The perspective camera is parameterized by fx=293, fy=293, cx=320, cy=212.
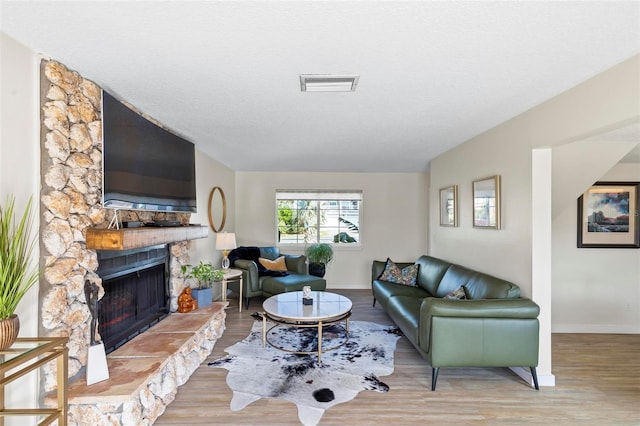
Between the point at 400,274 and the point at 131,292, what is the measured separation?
3465mm

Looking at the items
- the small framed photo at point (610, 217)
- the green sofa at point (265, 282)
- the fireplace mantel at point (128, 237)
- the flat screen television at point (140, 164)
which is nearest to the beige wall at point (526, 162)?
the small framed photo at point (610, 217)

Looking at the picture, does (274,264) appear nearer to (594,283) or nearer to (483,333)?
(483,333)

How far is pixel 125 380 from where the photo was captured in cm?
185

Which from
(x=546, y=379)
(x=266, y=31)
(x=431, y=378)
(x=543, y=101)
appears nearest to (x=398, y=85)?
(x=266, y=31)

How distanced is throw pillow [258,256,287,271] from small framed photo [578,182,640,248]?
423 centimetres

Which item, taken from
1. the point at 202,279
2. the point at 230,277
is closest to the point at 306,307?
the point at 202,279

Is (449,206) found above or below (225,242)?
above

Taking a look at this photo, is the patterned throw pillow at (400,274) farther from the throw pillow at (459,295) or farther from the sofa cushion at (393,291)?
the throw pillow at (459,295)

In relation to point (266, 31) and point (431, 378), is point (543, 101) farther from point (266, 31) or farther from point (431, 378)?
point (431, 378)

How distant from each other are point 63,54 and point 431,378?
3.62 meters

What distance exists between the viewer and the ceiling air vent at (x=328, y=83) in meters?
1.95

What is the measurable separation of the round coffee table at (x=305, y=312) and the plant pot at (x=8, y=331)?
6.61ft

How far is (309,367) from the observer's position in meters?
2.84

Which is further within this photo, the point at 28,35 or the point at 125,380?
the point at 125,380
